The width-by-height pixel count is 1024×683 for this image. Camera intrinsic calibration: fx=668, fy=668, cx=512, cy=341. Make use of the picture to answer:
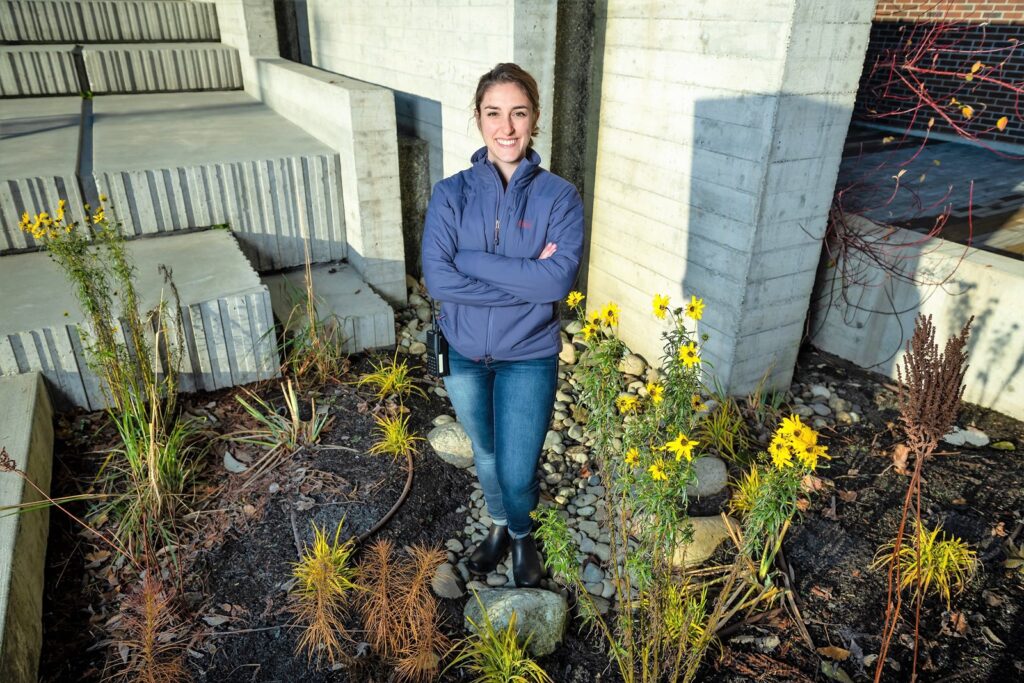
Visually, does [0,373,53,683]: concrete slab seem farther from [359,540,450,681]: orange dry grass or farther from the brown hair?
the brown hair

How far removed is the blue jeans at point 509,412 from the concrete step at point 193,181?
2.66 meters

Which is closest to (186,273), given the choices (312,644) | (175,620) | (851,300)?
(175,620)

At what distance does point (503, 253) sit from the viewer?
2277 mm

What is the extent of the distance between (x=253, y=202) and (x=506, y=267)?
290cm

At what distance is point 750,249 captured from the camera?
3275 mm

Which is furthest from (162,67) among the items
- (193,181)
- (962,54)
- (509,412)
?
(962,54)

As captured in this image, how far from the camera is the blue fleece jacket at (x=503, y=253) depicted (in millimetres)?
2195

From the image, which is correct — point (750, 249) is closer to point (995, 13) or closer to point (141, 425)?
point (141, 425)

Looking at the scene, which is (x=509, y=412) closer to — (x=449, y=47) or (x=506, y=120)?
(x=506, y=120)

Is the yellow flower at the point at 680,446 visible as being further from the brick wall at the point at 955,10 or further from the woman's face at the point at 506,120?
the brick wall at the point at 955,10

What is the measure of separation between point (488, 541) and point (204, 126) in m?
4.56

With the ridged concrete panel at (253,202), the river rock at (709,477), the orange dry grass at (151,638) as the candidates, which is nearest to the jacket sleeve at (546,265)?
the river rock at (709,477)

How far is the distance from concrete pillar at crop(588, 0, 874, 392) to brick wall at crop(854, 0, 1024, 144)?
3.99m

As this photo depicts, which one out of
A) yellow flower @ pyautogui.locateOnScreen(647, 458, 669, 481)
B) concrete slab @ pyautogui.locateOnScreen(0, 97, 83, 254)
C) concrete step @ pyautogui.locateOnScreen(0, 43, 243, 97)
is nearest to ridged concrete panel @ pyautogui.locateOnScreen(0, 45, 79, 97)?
concrete step @ pyautogui.locateOnScreen(0, 43, 243, 97)
